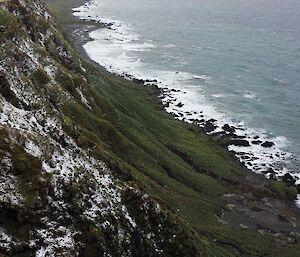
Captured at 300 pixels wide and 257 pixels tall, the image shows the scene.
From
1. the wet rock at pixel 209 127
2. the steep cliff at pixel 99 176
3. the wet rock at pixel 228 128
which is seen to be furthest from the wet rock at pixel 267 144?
the wet rock at pixel 209 127

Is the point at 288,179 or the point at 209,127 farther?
the point at 209,127

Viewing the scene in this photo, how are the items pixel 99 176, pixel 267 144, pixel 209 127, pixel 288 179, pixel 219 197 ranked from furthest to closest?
pixel 209 127 < pixel 267 144 < pixel 288 179 < pixel 219 197 < pixel 99 176

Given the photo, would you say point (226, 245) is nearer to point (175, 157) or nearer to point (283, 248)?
point (283, 248)

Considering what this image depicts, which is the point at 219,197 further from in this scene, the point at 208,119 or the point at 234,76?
the point at 234,76

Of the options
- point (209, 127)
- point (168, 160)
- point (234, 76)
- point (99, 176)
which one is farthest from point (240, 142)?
point (99, 176)

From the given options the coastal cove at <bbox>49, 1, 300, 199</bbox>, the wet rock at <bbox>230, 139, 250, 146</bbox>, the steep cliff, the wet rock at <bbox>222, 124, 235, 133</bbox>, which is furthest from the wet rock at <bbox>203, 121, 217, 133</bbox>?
the wet rock at <bbox>230, 139, 250, 146</bbox>

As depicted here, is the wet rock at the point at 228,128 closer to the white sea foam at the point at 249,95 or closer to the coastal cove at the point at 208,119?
the coastal cove at the point at 208,119

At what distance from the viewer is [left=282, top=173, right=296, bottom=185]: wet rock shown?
81887mm

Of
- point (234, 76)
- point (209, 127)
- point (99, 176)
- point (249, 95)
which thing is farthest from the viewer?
point (234, 76)

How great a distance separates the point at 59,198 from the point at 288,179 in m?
59.1

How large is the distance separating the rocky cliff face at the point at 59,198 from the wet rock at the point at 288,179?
4433 cm

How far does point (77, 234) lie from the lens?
33.0 m

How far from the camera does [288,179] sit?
82750mm

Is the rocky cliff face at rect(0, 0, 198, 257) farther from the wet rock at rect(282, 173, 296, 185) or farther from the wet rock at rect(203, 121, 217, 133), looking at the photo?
the wet rock at rect(203, 121, 217, 133)
